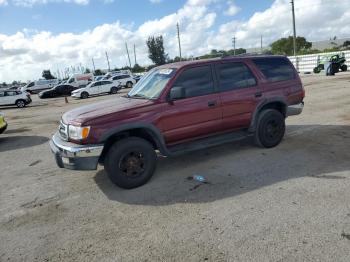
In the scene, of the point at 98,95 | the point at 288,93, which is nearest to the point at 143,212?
the point at 288,93

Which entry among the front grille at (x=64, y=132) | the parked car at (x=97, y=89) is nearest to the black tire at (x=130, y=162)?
the front grille at (x=64, y=132)

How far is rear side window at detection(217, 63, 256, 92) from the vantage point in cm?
589

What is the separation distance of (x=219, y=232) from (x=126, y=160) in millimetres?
1930

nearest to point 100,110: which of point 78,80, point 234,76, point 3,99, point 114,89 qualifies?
point 234,76

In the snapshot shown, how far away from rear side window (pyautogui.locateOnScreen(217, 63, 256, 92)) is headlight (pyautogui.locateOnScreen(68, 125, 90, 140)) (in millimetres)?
2465

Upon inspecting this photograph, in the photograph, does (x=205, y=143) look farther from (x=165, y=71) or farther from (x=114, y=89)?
(x=114, y=89)

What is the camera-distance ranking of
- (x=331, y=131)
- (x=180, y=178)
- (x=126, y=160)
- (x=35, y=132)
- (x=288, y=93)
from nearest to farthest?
(x=126, y=160)
(x=180, y=178)
(x=288, y=93)
(x=331, y=131)
(x=35, y=132)

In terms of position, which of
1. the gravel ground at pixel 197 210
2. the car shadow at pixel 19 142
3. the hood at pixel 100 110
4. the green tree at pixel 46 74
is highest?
the green tree at pixel 46 74

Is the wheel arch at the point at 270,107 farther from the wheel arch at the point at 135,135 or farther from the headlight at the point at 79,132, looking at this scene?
the headlight at the point at 79,132

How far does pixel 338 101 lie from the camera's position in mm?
11625

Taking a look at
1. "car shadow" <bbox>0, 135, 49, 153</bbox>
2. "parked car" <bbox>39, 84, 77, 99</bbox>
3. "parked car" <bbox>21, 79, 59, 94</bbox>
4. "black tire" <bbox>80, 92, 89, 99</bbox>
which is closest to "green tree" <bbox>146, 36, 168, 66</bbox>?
"parked car" <bbox>21, 79, 59, 94</bbox>

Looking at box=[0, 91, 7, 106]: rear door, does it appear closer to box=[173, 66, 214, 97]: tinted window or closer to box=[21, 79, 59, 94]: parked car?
box=[21, 79, 59, 94]: parked car

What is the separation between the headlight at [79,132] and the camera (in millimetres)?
4695

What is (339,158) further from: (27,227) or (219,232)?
(27,227)
